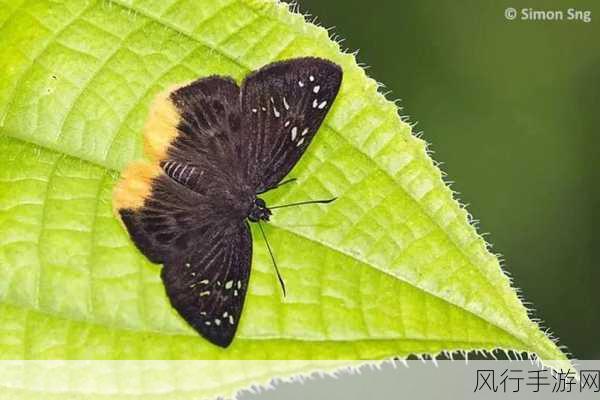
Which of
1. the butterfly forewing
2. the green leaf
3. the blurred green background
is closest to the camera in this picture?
the green leaf

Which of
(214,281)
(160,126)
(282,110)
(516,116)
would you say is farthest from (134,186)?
(516,116)

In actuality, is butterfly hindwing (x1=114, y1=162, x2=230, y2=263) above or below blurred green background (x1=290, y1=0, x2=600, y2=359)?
above

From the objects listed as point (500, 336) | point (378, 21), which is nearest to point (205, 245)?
point (500, 336)

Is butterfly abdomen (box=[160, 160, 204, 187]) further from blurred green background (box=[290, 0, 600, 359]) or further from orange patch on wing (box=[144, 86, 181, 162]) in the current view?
blurred green background (box=[290, 0, 600, 359])

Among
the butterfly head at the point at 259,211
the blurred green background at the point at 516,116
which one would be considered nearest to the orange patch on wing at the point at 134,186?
the butterfly head at the point at 259,211

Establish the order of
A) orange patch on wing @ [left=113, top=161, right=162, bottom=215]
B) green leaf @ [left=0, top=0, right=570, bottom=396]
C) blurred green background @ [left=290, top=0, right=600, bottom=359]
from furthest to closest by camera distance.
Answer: blurred green background @ [left=290, top=0, right=600, bottom=359]
orange patch on wing @ [left=113, top=161, right=162, bottom=215]
green leaf @ [left=0, top=0, right=570, bottom=396]

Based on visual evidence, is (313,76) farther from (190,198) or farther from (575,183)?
(575,183)

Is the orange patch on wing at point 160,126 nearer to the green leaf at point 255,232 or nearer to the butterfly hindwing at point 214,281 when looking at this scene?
the green leaf at point 255,232

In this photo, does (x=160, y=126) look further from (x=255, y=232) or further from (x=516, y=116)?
(x=516, y=116)

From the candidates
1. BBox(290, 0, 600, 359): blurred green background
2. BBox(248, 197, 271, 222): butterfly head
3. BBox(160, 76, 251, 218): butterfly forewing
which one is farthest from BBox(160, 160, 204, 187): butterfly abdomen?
BBox(290, 0, 600, 359): blurred green background
